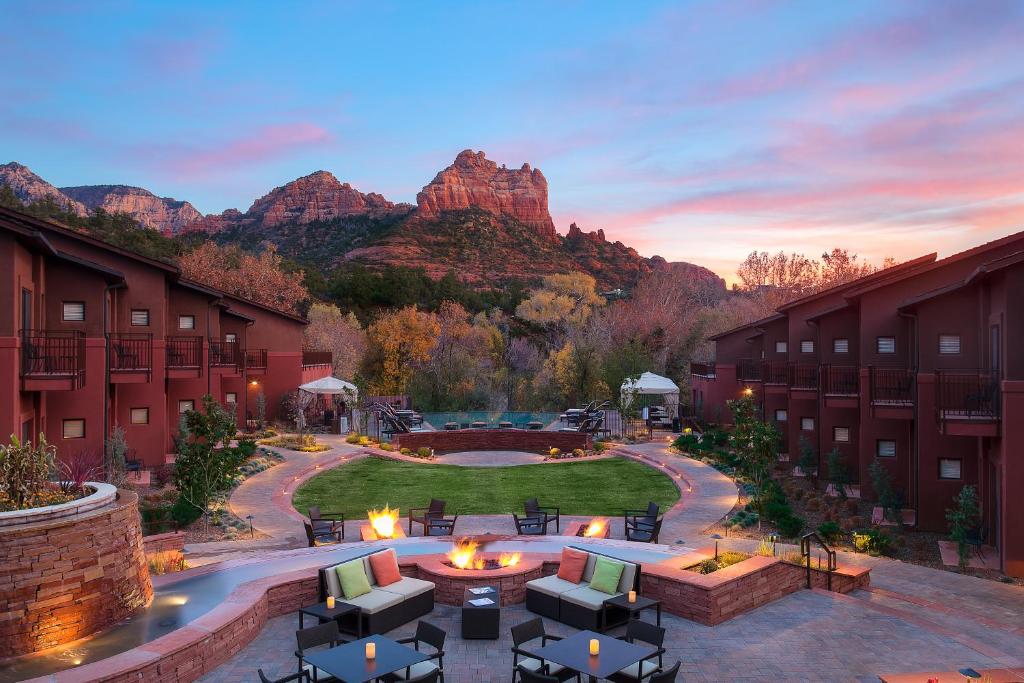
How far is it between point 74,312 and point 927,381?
2219 cm

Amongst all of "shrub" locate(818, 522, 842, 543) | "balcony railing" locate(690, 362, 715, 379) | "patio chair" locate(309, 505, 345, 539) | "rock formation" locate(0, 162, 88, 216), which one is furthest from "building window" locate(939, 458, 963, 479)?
"rock formation" locate(0, 162, 88, 216)

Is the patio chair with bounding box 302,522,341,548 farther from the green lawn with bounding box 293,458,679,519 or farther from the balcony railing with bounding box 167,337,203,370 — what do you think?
the balcony railing with bounding box 167,337,203,370

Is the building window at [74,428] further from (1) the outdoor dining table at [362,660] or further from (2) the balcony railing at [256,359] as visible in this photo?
(1) the outdoor dining table at [362,660]

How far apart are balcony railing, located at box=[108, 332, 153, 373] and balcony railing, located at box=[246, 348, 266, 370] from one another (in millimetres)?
9554

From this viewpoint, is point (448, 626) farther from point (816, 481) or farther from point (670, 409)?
point (670, 409)

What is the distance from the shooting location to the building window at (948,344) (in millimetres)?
16688

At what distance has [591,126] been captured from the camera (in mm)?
35219

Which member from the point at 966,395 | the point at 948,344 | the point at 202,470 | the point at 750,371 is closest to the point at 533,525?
the point at 202,470

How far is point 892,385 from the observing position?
733 inches

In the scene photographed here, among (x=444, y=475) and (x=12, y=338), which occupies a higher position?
(x=12, y=338)

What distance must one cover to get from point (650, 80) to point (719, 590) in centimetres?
2169

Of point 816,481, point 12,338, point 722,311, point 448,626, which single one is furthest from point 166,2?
point 722,311

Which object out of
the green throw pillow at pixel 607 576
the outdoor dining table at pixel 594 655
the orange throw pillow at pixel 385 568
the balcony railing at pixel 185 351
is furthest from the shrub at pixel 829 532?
the balcony railing at pixel 185 351

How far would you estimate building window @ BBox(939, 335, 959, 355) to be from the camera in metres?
16.7
